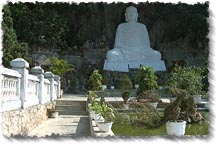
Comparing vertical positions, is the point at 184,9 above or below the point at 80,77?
above

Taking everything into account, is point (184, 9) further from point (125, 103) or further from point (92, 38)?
point (125, 103)

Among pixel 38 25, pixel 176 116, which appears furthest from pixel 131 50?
pixel 176 116

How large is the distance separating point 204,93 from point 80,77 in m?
8.04

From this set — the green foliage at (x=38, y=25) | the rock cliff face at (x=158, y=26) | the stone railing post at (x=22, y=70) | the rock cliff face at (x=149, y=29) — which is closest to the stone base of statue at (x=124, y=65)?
the rock cliff face at (x=149, y=29)

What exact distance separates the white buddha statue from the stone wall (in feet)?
29.0

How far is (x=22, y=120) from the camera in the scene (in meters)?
5.77

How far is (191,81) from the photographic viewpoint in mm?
9367

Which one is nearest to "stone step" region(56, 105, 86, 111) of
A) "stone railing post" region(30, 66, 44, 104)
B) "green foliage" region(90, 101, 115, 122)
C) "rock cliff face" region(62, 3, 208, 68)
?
"stone railing post" region(30, 66, 44, 104)

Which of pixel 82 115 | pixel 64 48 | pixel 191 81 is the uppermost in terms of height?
pixel 64 48

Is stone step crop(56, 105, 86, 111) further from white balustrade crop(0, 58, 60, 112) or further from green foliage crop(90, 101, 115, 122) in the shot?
green foliage crop(90, 101, 115, 122)

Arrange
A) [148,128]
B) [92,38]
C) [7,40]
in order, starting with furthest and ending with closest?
1. [92,38]
2. [7,40]
3. [148,128]

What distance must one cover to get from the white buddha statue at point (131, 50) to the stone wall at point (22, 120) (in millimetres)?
8828

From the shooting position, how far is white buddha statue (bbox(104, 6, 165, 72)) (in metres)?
16.9

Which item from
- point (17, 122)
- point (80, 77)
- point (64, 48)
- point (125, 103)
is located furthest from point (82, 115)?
point (64, 48)
